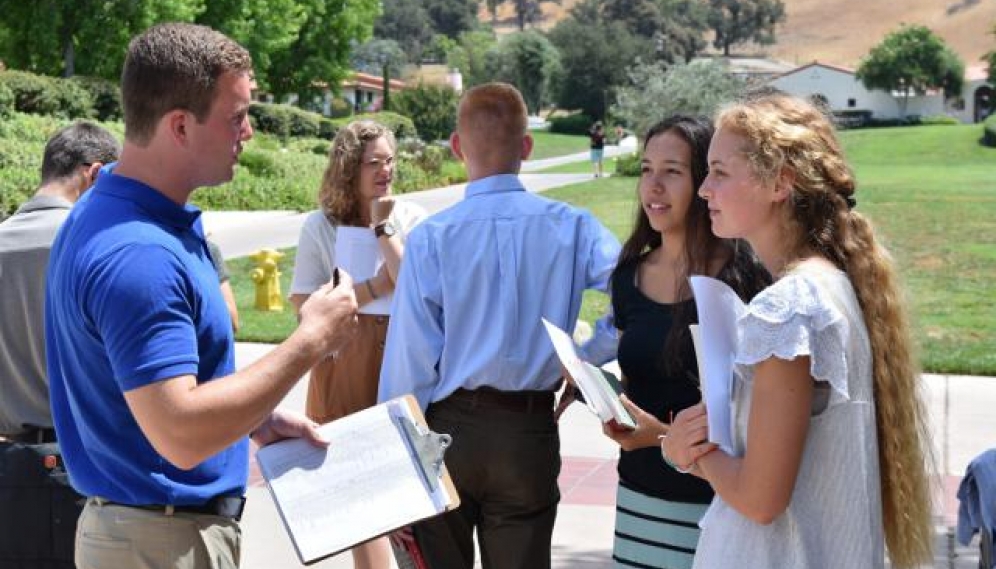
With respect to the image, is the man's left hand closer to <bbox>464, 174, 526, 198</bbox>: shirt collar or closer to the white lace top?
the white lace top

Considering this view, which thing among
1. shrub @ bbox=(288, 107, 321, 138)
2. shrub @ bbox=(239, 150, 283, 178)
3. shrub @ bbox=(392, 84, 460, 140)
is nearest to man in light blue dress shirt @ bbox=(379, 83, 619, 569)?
shrub @ bbox=(239, 150, 283, 178)

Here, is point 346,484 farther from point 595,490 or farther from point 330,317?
point 595,490

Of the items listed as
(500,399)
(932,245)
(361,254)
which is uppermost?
(361,254)

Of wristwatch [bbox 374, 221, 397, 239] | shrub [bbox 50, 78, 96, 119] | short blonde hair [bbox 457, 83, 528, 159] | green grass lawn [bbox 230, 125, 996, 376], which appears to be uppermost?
shrub [bbox 50, 78, 96, 119]

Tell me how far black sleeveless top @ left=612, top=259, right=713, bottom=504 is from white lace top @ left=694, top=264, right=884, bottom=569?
97 centimetres

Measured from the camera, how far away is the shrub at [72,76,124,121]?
105ft

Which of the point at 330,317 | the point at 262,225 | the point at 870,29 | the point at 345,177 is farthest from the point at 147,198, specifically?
the point at 870,29

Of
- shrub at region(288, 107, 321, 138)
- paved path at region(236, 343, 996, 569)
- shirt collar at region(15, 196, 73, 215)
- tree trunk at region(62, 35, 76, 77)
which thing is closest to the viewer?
shirt collar at region(15, 196, 73, 215)

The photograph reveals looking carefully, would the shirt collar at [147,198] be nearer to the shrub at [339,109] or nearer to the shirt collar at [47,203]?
the shirt collar at [47,203]

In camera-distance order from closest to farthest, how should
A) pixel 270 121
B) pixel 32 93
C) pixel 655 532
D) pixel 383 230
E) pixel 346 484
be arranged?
pixel 346 484
pixel 655 532
pixel 383 230
pixel 32 93
pixel 270 121

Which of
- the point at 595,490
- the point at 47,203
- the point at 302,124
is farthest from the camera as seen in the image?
the point at 302,124

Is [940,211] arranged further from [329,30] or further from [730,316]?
[329,30]

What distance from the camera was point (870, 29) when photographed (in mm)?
188875

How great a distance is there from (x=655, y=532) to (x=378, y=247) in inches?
73.2
